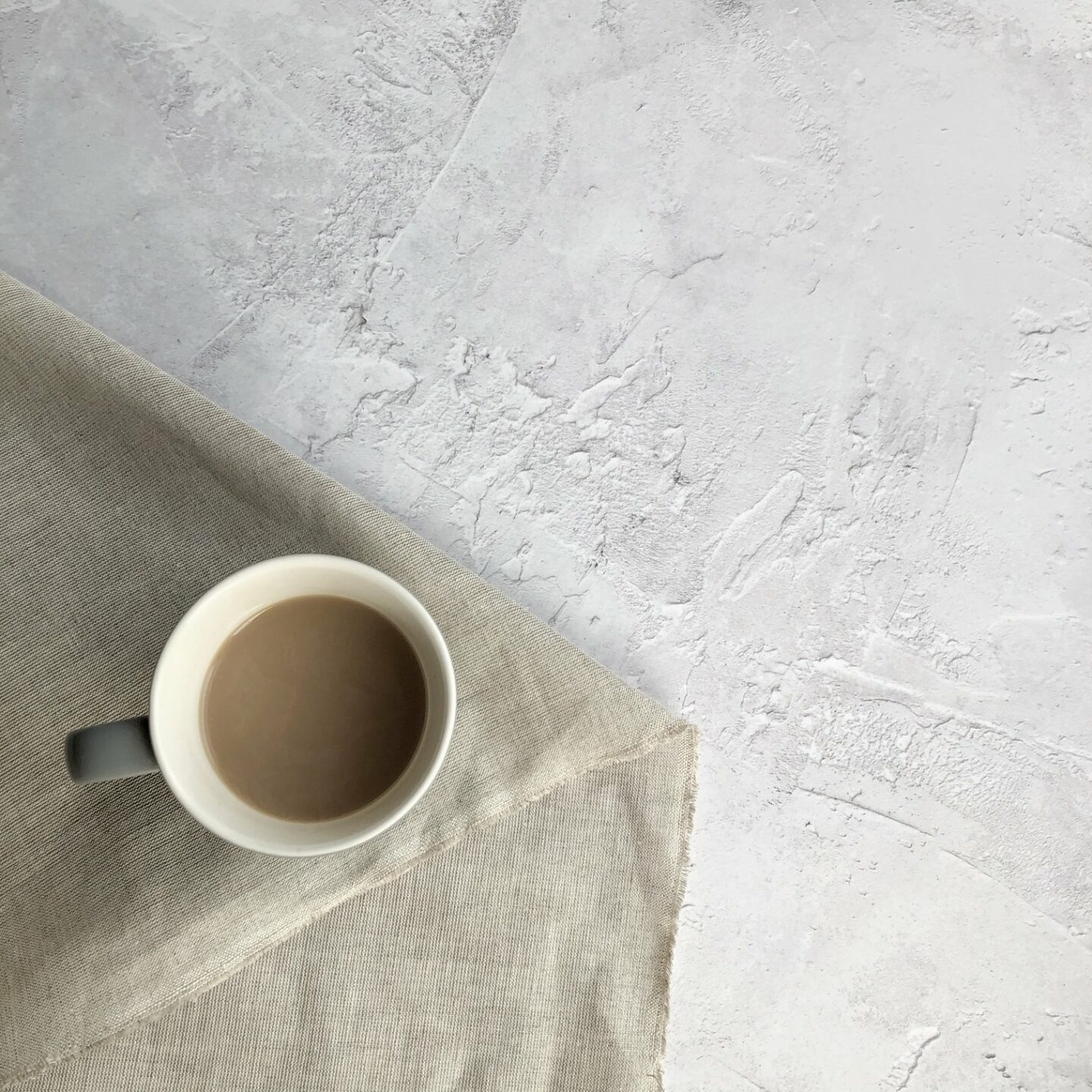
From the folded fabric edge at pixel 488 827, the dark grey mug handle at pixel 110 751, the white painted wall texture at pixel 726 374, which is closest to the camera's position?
the dark grey mug handle at pixel 110 751

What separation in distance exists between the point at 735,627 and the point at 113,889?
1.92ft

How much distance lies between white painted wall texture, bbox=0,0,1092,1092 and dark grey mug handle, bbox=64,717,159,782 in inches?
12.6

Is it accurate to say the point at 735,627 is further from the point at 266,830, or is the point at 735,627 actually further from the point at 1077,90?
the point at 1077,90

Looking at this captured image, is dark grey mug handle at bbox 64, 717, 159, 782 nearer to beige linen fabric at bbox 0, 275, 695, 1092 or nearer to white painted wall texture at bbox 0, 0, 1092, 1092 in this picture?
beige linen fabric at bbox 0, 275, 695, 1092

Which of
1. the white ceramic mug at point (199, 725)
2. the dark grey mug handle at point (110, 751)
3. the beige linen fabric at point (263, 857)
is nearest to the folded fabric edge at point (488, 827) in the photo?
the beige linen fabric at point (263, 857)

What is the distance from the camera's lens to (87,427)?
751 mm

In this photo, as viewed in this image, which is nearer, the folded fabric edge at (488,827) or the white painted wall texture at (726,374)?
the folded fabric edge at (488,827)

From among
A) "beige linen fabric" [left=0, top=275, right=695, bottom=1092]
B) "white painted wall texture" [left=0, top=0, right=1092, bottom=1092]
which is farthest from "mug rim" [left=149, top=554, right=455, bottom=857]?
"white painted wall texture" [left=0, top=0, right=1092, bottom=1092]

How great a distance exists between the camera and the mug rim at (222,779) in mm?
615

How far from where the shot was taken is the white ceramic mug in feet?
2.01

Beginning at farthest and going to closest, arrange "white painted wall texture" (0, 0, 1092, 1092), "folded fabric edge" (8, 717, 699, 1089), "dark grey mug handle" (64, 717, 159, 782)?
"white painted wall texture" (0, 0, 1092, 1092) → "folded fabric edge" (8, 717, 699, 1089) → "dark grey mug handle" (64, 717, 159, 782)

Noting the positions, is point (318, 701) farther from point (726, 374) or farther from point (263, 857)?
point (726, 374)

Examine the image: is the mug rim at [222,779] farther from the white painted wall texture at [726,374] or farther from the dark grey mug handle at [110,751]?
the white painted wall texture at [726,374]

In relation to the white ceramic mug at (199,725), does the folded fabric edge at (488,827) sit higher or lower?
lower
